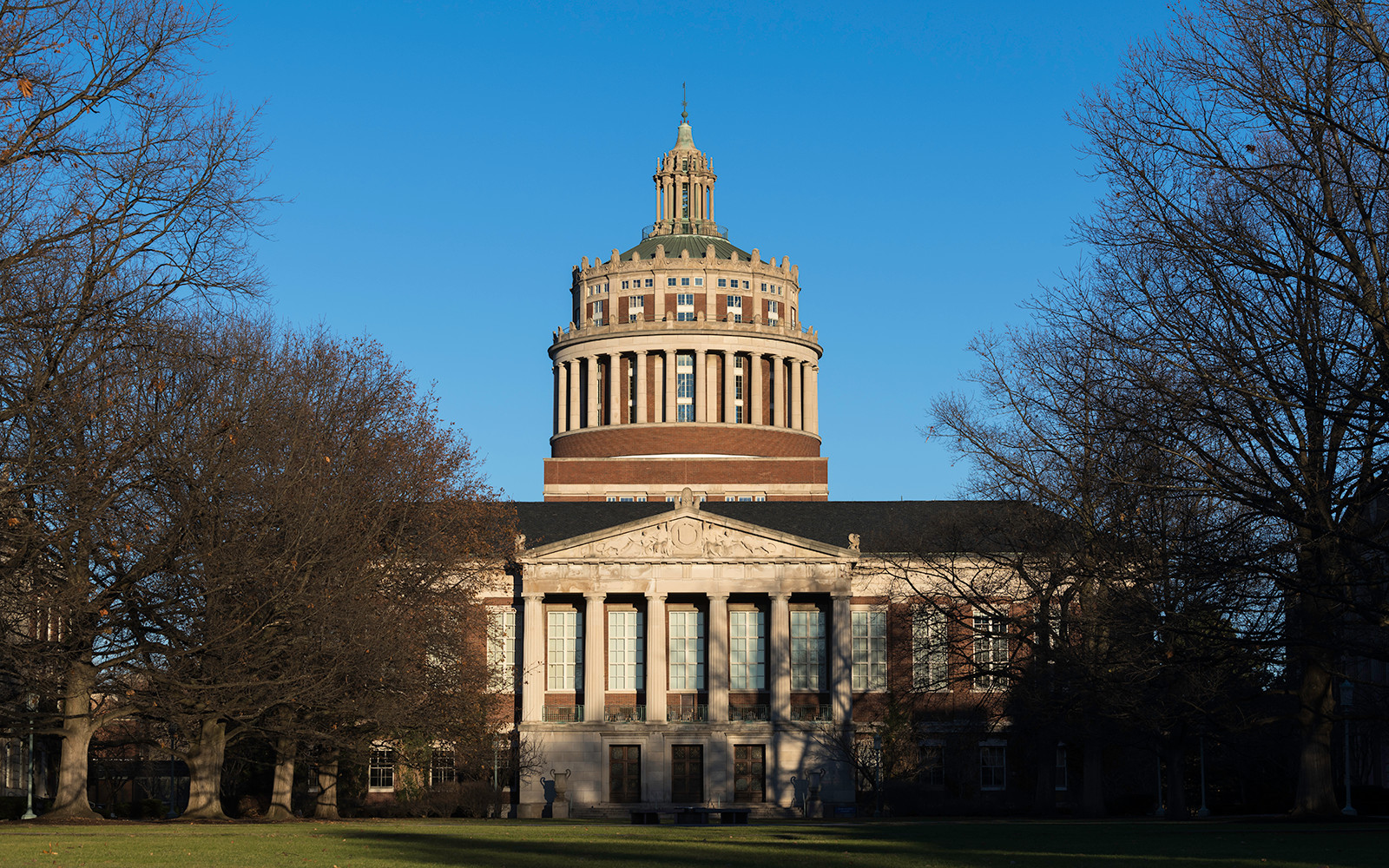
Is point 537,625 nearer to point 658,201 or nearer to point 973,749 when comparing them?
point 973,749

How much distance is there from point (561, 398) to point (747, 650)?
131 ft

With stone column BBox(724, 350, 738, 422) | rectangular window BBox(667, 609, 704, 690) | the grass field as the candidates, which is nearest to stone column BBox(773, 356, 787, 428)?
stone column BBox(724, 350, 738, 422)

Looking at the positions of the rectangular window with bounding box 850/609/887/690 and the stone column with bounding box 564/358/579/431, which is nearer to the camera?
the rectangular window with bounding box 850/609/887/690

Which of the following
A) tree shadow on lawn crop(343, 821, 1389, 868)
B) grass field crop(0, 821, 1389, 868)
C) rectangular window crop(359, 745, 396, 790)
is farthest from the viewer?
rectangular window crop(359, 745, 396, 790)

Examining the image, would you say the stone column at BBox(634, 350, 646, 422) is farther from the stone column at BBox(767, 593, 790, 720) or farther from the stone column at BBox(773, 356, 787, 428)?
the stone column at BBox(767, 593, 790, 720)

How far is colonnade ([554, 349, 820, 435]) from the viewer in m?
103

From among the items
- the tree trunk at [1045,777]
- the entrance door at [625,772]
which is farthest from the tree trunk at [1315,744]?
the entrance door at [625,772]

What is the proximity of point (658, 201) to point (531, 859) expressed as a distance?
317 feet

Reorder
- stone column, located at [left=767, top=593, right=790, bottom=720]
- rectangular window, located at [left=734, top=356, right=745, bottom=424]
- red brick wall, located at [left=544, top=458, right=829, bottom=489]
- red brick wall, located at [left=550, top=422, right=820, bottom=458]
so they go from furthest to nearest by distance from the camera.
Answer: rectangular window, located at [left=734, top=356, right=745, bottom=424]
red brick wall, located at [left=550, top=422, right=820, bottom=458]
red brick wall, located at [left=544, top=458, right=829, bottom=489]
stone column, located at [left=767, top=593, right=790, bottom=720]

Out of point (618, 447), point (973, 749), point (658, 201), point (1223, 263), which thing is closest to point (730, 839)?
point (1223, 263)

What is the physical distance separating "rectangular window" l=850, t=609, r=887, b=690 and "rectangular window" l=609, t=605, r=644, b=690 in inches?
390

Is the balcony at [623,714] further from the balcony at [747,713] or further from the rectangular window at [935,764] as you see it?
the rectangular window at [935,764]

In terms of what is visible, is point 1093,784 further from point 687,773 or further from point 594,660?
point 594,660

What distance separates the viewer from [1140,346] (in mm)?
22125
